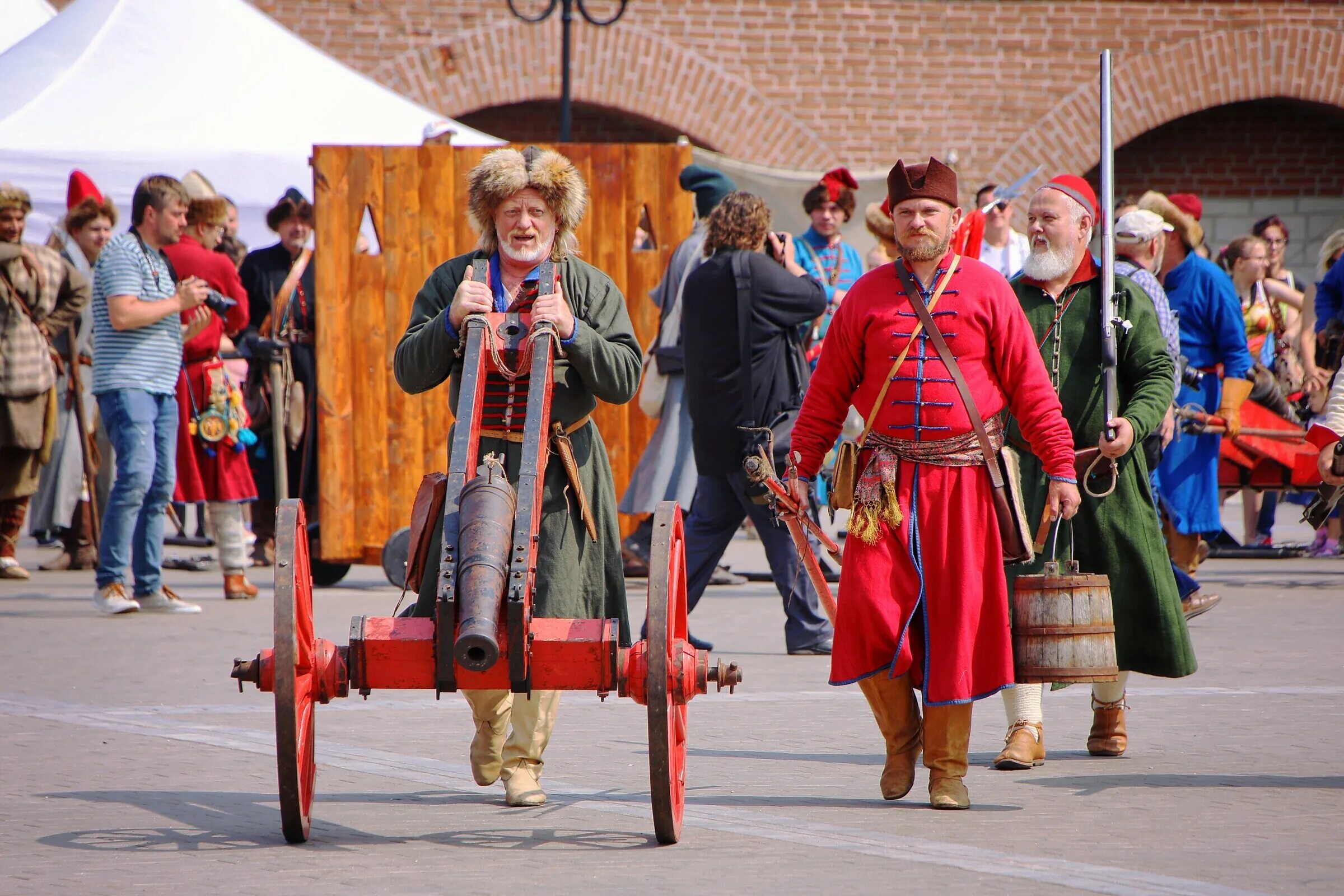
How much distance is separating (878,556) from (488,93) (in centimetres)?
1370

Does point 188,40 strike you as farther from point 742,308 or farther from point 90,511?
point 742,308

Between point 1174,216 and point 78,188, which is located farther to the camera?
point 78,188

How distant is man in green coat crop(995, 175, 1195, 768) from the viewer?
20.4 feet

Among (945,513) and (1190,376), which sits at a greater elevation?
(1190,376)

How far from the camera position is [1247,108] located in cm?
2064

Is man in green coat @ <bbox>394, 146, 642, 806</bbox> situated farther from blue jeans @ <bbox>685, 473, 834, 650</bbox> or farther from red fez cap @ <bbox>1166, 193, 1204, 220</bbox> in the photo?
red fez cap @ <bbox>1166, 193, 1204, 220</bbox>

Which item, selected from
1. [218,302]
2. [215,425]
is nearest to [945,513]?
[218,302]

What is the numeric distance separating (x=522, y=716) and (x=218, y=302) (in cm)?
540

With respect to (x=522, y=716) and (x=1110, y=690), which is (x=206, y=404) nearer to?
(x=522, y=716)

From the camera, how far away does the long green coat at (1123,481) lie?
620 centimetres

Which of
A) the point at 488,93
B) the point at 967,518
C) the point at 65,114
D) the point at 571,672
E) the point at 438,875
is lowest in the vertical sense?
the point at 438,875

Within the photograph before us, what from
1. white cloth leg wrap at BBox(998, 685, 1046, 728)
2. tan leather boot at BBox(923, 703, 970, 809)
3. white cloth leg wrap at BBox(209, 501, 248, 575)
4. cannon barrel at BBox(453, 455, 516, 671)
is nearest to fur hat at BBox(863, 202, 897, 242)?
white cloth leg wrap at BBox(209, 501, 248, 575)

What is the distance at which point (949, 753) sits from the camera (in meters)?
5.40

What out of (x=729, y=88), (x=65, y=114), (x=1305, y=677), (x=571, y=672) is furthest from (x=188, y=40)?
(x=571, y=672)
